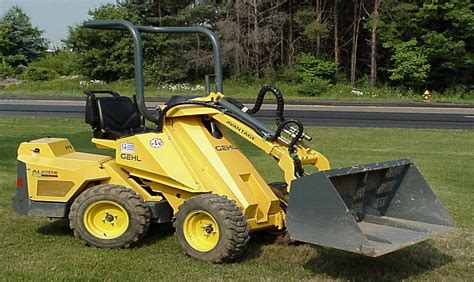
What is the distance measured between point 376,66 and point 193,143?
102ft

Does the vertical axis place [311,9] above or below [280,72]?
above

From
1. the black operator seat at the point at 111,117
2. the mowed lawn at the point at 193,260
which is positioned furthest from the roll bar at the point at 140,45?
the mowed lawn at the point at 193,260

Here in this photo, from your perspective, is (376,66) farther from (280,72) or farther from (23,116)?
(23,116)

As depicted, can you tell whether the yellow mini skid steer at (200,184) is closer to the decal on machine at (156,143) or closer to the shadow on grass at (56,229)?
the decal on machine at (156,143)

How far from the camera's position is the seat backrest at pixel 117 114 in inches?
258

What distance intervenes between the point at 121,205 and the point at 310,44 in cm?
3235

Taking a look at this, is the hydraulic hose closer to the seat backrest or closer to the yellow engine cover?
the seat backrest

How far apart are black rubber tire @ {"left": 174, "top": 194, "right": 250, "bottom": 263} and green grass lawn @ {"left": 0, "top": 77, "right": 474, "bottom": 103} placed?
2434 cm

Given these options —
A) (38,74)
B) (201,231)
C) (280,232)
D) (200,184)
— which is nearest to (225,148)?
(200,184)

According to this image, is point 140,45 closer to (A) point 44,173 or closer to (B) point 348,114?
(A) point 44,173

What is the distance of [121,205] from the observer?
5949mm

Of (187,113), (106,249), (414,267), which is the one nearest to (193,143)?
(187,113)

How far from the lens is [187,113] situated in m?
6.04

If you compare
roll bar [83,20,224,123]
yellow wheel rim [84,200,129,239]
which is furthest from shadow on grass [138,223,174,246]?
roll bar [83,20,224,123]
